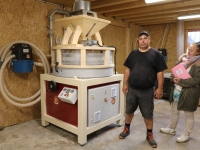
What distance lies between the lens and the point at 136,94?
82.8 inches

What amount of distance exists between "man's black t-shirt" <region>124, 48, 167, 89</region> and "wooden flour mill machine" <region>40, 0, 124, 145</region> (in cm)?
46

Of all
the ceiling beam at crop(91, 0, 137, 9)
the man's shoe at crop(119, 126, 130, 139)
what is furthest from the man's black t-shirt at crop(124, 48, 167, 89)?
the ceiling beam at crop(91, 0, 137, 9)

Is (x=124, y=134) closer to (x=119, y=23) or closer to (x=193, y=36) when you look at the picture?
(x=119, y=23)

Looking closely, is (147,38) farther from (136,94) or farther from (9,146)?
(9,146)

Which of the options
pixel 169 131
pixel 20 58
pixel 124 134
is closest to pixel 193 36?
pixel 169 131

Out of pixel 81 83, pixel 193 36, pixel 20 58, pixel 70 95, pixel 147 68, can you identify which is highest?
pixel 193 36

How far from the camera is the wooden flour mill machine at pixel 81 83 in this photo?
2104mm

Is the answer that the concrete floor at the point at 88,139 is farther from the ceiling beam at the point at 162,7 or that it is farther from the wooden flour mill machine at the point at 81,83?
the ceiling beam at the point at 162,7

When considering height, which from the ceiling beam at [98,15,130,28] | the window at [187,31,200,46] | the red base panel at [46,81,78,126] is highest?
the ceiling beam at [98,15,130,28]

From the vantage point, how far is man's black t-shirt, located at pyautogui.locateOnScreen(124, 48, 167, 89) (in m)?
1.98

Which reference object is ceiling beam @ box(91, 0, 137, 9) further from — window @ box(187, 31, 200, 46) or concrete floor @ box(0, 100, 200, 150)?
window @ box(187, 31, 200, 46)

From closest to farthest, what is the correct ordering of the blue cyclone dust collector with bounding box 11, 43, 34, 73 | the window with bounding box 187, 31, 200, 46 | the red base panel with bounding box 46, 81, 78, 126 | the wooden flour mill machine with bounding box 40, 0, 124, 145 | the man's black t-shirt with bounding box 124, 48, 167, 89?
the man's black t-shirt with bounding box 124, 48, 167, 89 < the wooden flour mill machine with bounding box 40, 0, 124, 145 < the red base panel with bounding box 46, 81, 78, 126 < the blue cyclone dust collector with bounding box 11, 43, 34, 73 < the window with bounding box 187, 31, 200, 46

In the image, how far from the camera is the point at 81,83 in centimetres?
201

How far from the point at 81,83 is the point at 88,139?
795 mm
